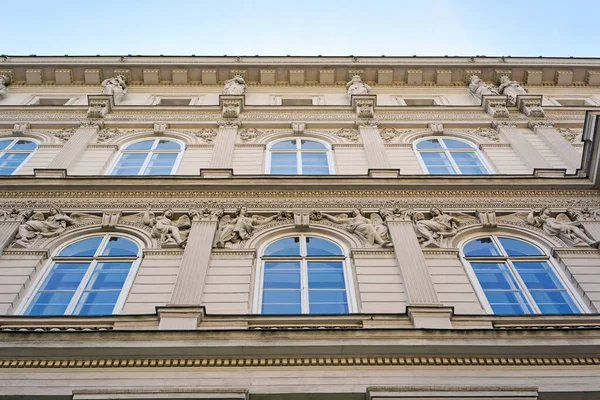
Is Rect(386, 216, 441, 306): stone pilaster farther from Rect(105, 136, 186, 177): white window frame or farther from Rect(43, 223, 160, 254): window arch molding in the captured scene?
Rect(105, 136, 186, 177): white window frame

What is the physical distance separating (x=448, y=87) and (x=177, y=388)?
19183 millimetres

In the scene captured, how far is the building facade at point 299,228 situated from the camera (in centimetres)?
978

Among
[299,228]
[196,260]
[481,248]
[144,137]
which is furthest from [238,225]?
[144,137]

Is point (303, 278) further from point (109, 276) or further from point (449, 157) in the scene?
point (449, 157)

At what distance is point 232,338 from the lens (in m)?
10.1

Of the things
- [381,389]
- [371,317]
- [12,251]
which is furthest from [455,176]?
[12,251]

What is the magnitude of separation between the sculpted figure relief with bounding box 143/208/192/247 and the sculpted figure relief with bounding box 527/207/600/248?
8.26 m

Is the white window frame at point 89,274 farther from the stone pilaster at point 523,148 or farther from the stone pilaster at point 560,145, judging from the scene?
the stone pilaster at point 560,145

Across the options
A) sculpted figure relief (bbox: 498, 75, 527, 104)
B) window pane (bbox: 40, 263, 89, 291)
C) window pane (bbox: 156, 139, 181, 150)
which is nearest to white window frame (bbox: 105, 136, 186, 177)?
window pane (bbox: 156, 139, 181, 150)

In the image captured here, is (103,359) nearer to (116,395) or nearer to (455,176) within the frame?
(116,395)

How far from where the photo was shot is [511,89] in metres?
23.6

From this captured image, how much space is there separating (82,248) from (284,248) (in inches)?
182

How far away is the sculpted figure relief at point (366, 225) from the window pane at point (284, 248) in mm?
983

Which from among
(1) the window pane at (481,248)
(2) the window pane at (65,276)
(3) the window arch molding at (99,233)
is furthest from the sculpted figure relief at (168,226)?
(1) the window pane at (481,248)
